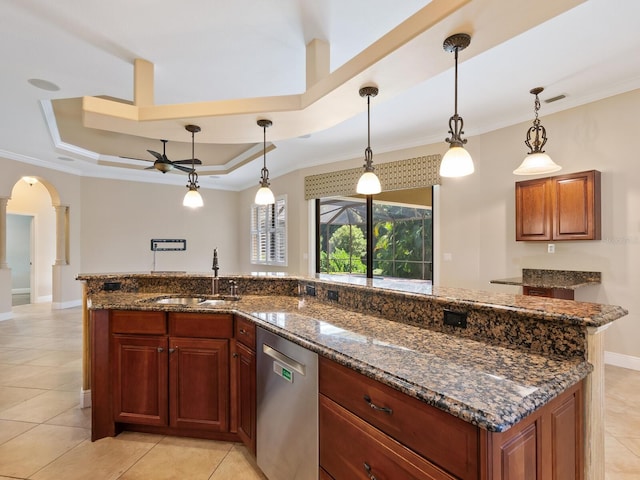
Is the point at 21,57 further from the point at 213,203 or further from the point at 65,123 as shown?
the point at 213,203

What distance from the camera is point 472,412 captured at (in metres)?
0.88

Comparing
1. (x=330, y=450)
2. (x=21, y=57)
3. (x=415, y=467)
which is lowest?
(x=330, y=450)

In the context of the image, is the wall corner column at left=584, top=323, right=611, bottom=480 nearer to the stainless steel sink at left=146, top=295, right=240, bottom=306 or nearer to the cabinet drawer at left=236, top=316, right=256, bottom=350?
the cabinet drawer at left=236, top=316, right=256, bottom=350

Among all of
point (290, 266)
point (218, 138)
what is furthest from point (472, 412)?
point (290, 266)

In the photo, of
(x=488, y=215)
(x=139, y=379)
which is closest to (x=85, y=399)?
(x=139, y=379)

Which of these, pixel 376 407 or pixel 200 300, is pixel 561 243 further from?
pixel 200 300

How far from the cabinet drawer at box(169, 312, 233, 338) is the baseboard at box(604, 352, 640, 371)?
153 inches

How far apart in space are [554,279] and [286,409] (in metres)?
3.43

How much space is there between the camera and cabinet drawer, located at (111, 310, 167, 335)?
227 cm

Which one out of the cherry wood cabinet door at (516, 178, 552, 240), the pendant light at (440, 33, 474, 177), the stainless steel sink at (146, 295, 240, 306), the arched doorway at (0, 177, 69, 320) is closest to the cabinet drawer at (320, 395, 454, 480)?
the pendant light at (440, 33, 474, 177)

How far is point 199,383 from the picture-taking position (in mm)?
2227

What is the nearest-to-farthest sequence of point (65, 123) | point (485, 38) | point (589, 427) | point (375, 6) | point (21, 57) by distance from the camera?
point (589, 427)
point (485, 38)
point (375, 6)
point (21, 57)
point (65, 123)

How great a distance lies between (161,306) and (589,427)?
2.33 meters

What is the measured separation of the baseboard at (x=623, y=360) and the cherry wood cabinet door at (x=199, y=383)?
153 inches
